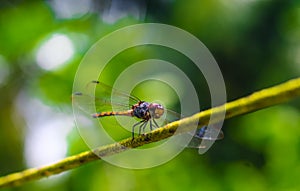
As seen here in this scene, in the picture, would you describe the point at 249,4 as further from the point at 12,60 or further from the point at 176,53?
the point at 12,60

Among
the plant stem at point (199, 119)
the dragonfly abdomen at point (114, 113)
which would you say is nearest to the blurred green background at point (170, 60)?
the dragonfly abdomen at point (114, 113)

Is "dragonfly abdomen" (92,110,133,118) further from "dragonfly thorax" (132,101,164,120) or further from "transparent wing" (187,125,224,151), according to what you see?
"transparent wing" (187,125,224,151)

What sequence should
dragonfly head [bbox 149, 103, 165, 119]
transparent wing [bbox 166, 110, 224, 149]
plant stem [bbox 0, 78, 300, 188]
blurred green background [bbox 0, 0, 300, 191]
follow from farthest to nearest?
blurred green background [bbox 0, 0, 300, 191] → dragonfly head [bbox 149, 103, 165, 119] → transparent wing [bbox 166, 110, 224, 149] → plant stem [bbox 0, 78, 300, 188]

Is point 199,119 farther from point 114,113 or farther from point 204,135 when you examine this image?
point 114,113

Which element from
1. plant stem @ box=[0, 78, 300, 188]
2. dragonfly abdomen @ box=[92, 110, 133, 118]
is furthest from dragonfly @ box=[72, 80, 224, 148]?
plant stem @ box=[0, 78, 300, 188]

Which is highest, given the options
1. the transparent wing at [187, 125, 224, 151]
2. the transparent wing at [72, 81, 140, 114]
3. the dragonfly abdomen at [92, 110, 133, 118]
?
the transparent wing at [72, 81, 140, 114]

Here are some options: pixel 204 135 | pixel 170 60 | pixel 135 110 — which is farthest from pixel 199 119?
pixel 170 60

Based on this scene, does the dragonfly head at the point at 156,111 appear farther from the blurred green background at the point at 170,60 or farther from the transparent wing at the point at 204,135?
the blurred green background at the point at 170,60
